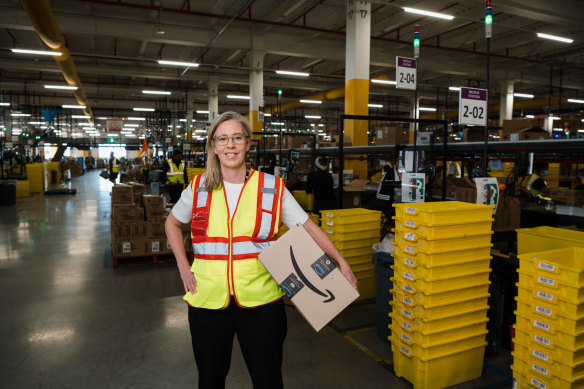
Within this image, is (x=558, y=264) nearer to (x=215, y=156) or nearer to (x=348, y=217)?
(x=215, y=156)

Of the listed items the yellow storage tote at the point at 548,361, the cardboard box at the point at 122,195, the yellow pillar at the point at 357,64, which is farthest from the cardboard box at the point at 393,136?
the yellow storage tote at the point at 548,361

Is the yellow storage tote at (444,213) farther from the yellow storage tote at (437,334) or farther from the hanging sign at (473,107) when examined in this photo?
the hanging sign at (473,107)

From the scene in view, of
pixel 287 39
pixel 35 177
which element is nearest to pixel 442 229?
pixel 287 39

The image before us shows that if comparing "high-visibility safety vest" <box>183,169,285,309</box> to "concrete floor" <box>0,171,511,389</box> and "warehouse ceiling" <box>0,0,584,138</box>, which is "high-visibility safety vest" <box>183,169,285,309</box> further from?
"warehouse ceiling" <box>0,0,584,138</box>

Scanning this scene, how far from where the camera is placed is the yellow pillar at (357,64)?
1039cm

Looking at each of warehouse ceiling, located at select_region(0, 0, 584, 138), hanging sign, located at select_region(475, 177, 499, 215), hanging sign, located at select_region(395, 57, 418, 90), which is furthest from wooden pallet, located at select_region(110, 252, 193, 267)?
warehouse ceiling, located at select_region(0, 0, 584, 138)

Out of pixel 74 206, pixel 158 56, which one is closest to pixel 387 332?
pixel 74 206

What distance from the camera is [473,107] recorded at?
173 inches

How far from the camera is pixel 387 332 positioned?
379 cm

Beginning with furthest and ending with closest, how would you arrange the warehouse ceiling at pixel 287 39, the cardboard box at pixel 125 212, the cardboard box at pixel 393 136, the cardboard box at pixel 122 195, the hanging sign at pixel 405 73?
the warehouse ceiling at pixel 287 39, the cardboard box at pixel 393 136, the cardboard box at pixel 122 195, the cardboard box at pixel 125 212, the hanging sign at pixel 405 73

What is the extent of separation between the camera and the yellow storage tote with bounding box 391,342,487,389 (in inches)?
120

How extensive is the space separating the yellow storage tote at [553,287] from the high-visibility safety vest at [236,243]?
1705 mm

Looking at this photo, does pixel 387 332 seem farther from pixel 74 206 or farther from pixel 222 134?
pixel 74 206

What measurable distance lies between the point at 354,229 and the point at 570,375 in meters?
2.51
